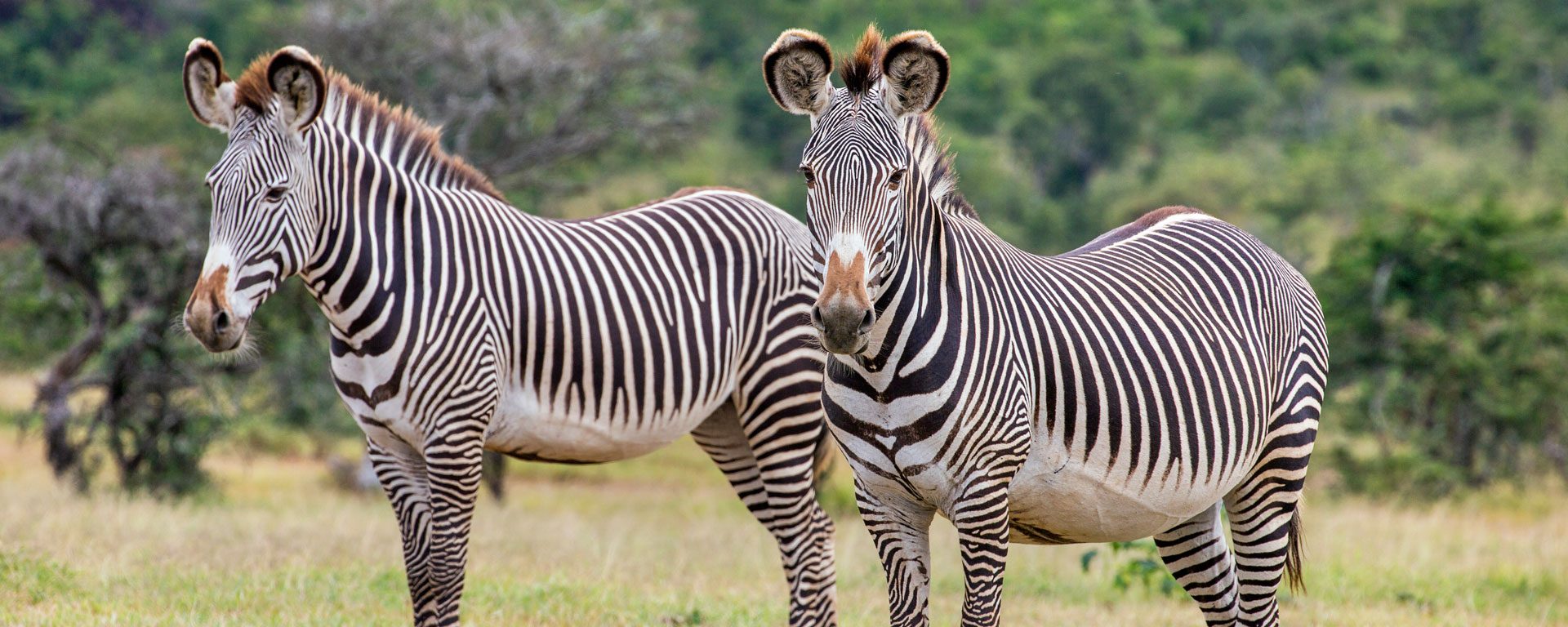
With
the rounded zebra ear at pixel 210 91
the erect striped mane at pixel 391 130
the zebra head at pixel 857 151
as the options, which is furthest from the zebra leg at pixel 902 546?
the rounded zebra ear at pixel 210 91

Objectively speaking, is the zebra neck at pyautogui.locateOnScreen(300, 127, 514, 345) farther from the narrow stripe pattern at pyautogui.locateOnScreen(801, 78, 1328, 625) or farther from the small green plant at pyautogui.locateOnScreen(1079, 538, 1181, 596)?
the small green plant at pyautogui.locateOnScreen(1079, 538, 1181, 596)

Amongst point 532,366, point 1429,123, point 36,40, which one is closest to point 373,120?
point 532,366

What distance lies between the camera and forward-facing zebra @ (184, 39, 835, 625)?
5062 mm

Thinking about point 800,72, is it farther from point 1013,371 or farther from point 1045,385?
point 1045,385

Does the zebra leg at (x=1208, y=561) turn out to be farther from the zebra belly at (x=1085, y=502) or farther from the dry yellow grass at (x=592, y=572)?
the dry yellow grass at (x=592, y=572)

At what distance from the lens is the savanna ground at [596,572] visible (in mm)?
6375

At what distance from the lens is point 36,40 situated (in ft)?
132

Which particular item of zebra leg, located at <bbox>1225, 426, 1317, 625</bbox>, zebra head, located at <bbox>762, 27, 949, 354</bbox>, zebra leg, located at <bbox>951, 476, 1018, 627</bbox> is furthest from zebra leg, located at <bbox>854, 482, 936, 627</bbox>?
zebra leg, located at <bbox>1225, 426, 1317, 625</bbox>

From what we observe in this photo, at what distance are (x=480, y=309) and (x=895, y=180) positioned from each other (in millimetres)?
2294

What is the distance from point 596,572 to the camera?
8.06 m

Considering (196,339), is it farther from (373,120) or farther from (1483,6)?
(1483,6)

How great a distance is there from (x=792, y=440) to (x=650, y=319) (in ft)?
2.84

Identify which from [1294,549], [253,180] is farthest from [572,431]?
[1294,549]

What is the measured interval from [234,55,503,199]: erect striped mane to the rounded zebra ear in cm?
35
